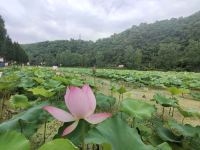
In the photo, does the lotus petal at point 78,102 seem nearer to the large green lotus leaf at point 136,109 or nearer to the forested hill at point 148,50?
the large green lotus leaf at point 136,109

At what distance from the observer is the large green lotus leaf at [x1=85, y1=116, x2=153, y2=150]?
3.59 ft

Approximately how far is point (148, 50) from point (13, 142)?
47.0 meters

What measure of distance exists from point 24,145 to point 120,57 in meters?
46.4

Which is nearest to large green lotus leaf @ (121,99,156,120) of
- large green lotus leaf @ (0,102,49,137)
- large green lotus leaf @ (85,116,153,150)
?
large green lotus leaf @ (0,102,49,137)

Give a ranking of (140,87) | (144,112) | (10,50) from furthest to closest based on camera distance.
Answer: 1. (10,50)
2. (140,87)
3. (144,112)

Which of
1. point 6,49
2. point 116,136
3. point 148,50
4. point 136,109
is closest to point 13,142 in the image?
point 116,136

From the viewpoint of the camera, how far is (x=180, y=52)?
3816 centimetres

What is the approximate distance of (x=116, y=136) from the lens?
1141 mm

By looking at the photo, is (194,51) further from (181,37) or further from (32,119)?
(32,119)

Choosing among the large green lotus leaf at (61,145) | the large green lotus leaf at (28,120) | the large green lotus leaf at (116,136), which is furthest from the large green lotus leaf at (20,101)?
the large green lotus leaf at (61,145)

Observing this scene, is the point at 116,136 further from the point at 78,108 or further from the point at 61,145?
the point at 61,145

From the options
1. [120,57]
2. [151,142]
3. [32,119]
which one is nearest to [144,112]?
[151,142]

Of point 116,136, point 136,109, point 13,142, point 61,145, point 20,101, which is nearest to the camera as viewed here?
point 61,145

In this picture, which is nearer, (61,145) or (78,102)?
(61,145)
